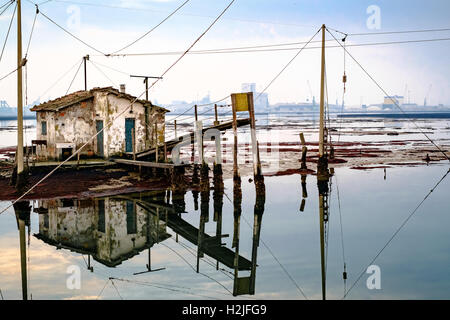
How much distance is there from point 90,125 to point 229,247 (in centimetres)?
1838

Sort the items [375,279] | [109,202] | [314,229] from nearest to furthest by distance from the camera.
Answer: [375,279] → [314,229] → [109,202]

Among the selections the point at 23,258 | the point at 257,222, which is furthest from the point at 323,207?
the point at 23,258

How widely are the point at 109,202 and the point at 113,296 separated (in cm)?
1015

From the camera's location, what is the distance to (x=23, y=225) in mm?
17641

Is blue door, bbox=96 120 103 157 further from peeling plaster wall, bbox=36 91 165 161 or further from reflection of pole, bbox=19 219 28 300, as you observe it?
reflection of pole, bbox=19 219 28 300

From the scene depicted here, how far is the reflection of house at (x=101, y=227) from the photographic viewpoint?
50.1 ft

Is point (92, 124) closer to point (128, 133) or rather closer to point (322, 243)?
point (128, 133)

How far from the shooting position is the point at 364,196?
23859 mm

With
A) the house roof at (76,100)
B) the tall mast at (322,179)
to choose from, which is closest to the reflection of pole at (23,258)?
the tall mast at (322,179)

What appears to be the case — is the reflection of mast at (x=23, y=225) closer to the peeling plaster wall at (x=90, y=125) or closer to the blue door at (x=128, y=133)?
the peeling plaster wall at (x=90, y=125)

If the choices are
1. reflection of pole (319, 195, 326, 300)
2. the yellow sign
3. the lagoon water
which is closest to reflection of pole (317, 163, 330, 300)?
reflection of pole (319, 195, 326, 300)

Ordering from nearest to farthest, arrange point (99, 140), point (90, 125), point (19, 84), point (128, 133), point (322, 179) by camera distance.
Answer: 1. point (19, 84)
2. point (322, 179)
3. point (99, 140)
4. point (90, 125)
5. point (128, 133)
